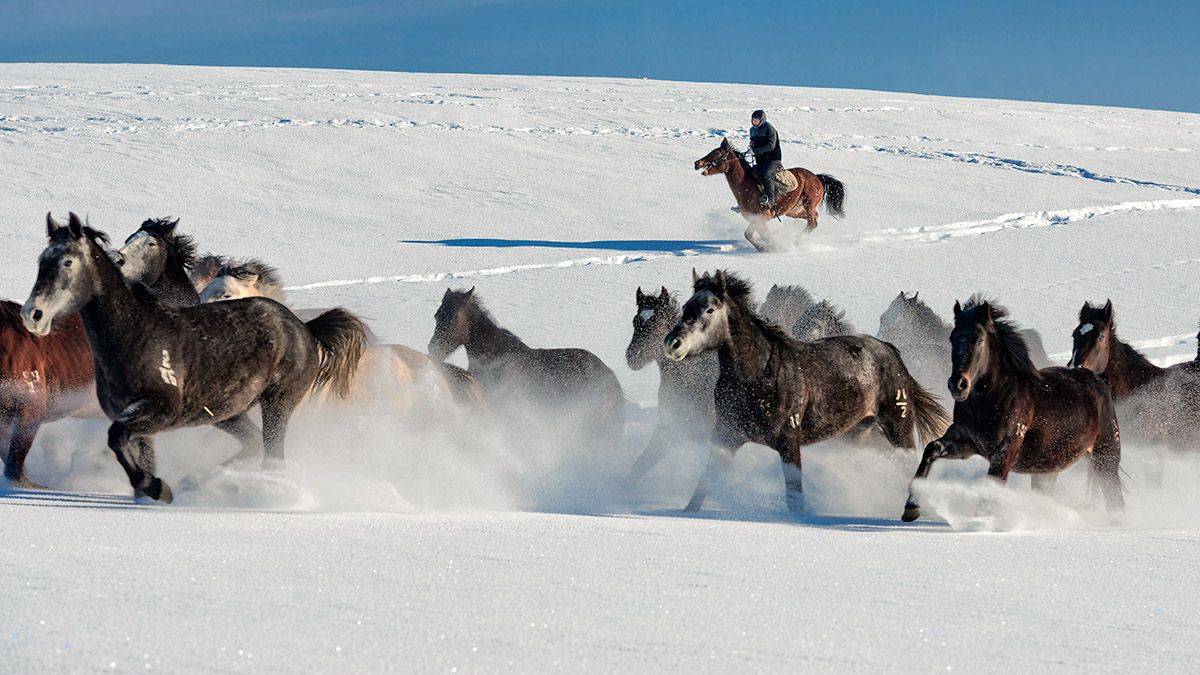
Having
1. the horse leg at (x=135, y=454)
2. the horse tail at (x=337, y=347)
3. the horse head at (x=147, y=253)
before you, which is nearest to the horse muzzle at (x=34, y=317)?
the horse leg at (x=135, y=454)

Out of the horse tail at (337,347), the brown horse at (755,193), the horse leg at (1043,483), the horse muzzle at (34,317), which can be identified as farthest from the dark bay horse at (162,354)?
the brown horse at (755,193)

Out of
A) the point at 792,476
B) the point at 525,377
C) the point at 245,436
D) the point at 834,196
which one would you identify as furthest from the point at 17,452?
the point at 834,196

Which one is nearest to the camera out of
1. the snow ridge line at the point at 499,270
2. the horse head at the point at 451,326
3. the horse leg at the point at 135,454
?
the horse leg at the point at 135,454

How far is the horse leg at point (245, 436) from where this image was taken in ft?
19.1

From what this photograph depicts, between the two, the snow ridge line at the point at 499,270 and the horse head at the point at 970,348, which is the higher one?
the horse head at the point at 970,348

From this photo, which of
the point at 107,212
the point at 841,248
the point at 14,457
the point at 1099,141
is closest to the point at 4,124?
the point at 107,212

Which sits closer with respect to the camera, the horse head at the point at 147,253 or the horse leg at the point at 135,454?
the horse leg at the point at 135,454

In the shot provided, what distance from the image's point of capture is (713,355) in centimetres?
742

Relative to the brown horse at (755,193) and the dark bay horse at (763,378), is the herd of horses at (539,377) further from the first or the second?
the brown horse at (755,193)

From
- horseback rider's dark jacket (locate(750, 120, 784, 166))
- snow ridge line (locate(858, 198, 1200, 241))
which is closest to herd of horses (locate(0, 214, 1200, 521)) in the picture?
horseback rider's dark jacket (locate(750, 120, 784, 166))

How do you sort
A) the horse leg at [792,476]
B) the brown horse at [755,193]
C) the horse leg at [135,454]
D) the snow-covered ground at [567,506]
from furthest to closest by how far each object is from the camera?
the brown horse at [755,193]
the horse leg at [792,476]
the horse leg at [135,454]
the snow-covered ground at [567,506]

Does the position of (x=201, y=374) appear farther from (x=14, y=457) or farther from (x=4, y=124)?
(x=4, y=124)

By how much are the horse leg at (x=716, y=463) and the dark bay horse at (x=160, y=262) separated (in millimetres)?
3085

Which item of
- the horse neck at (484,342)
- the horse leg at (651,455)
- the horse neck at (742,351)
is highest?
the horse neck at (742,351)
